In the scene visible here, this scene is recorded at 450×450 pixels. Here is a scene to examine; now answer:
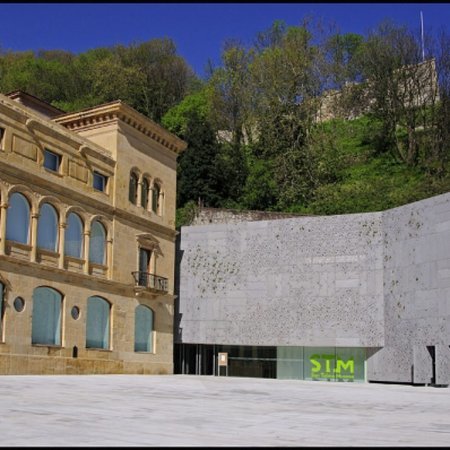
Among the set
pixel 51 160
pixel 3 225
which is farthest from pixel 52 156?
pixel 3 225

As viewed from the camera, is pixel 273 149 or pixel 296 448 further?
pixel 273 149

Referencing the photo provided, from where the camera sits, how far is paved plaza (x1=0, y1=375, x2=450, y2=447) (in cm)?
961

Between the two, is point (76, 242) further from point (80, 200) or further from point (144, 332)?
point (144, 332)

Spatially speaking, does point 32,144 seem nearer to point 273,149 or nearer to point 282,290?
point 282,290

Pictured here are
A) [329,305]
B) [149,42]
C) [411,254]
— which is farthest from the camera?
[149,42]

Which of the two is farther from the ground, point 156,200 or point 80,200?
point 156,200

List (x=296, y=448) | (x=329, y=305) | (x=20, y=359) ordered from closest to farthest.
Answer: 1. (x=296, y=448)
2. (x=20, y=359)
3. (x=329, y=305)

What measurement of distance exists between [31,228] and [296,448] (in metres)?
22.1

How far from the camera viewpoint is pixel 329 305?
35.3m

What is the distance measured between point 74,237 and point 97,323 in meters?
4.33

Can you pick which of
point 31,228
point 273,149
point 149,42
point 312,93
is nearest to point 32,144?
point 31,228

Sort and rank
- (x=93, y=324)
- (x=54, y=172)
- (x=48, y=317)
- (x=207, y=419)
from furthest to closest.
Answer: (x=93, y=324) < (x=54, y=172) < (x=48, y=317) < (x=207, y=419)

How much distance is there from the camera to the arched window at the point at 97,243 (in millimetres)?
32781

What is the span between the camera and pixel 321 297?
35.6 meters
